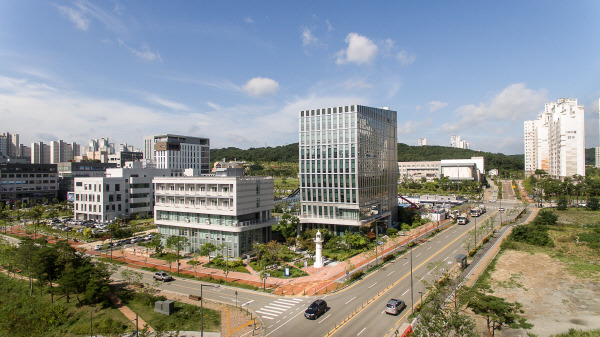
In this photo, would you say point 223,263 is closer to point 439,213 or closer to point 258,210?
point 258,210

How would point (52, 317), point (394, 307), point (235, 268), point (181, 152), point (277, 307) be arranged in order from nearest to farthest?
point (394, 307), point (52, 317), point (277, 307), point (235, 268), point (181, 152)

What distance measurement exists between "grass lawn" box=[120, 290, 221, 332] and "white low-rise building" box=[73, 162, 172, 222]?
182 feet

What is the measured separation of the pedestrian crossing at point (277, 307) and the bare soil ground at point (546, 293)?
1763 centimetres

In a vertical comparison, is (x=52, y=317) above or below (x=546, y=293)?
below

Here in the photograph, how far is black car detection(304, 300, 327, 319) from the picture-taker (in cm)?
3188

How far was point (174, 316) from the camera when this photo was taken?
33.5m

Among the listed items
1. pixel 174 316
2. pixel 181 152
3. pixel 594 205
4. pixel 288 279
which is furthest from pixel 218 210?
pixel 594 205

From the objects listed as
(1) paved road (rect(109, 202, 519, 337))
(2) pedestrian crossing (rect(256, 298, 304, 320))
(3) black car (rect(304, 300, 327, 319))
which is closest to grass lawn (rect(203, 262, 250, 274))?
(1) paved road (rect(109, 202, 519, 337))

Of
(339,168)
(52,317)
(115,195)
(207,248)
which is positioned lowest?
(52,317)

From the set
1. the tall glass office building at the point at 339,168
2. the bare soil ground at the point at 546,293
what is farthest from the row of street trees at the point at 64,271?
the bare soil ground at the point at 546,293

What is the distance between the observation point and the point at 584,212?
9512 cm

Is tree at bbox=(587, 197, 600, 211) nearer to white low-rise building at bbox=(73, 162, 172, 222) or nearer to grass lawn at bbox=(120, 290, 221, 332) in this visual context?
grass lawn at bbox=(120, 290, 221, 332)

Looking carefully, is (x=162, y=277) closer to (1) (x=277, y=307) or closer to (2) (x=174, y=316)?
(2) (x=174, y=316)

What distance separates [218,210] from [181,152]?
322ft
